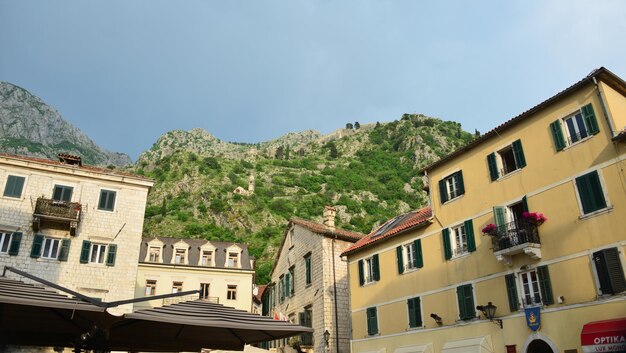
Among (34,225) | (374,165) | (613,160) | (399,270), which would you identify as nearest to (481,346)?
(399,270)

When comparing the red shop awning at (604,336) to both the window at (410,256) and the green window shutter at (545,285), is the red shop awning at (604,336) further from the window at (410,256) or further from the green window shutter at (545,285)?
the window at (410,256)

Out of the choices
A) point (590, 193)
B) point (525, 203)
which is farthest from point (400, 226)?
point (590, 193)

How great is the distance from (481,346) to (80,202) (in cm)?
2317

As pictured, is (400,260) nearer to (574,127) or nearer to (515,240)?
(515,240)

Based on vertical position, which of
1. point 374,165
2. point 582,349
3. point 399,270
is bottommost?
point 582,349

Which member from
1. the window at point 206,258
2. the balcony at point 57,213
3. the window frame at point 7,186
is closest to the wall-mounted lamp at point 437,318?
the balcony at point 57,213

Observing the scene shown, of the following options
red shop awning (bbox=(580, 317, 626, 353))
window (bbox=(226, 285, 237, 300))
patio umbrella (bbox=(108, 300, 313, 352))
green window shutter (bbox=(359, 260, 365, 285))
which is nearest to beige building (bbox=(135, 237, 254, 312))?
window (bbox=(226, 285, 237, 300))

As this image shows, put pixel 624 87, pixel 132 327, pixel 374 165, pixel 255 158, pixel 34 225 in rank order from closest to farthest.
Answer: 1. pixel 132 327
2. pixel 624 87
3. pixel 34 225
4. pixel 374 165
5. pixel 255 158

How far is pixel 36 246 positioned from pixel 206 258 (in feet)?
46.9

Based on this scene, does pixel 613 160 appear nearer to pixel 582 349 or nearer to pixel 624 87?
pixel 624 87

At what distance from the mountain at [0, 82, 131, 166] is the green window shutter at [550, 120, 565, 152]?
13699cm

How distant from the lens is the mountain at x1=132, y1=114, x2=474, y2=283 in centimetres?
7956

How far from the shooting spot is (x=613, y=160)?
1512 cm

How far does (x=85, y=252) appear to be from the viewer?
85.1ft
